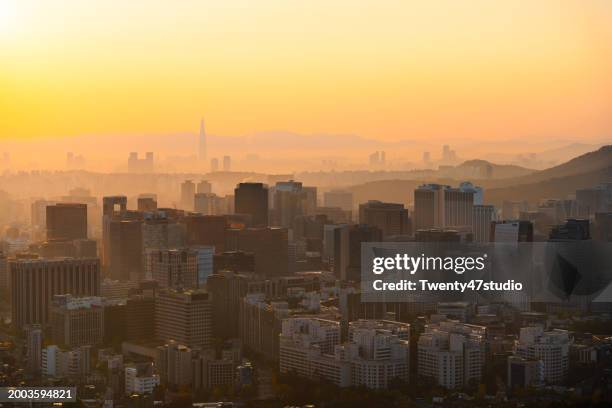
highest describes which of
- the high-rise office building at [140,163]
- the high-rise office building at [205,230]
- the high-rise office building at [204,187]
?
the high-rise office building at [140,163]

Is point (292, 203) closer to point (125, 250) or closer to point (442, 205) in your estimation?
point (442, 205)

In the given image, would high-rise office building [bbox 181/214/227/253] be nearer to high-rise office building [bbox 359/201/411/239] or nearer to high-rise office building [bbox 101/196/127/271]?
high-rise office building [bbox 101/196/127/271]

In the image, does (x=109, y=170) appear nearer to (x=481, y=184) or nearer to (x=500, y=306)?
(x=481, y=184)

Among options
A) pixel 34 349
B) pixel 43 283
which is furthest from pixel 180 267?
pixel 34 349

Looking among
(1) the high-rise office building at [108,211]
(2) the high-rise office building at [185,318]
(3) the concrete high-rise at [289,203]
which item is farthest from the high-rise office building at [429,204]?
(2) the high-rise office building at [185,318]

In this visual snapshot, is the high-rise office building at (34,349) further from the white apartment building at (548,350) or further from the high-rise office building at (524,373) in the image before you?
the white apartment building at (548,350)

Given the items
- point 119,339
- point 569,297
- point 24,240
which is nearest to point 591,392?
point 569,297
